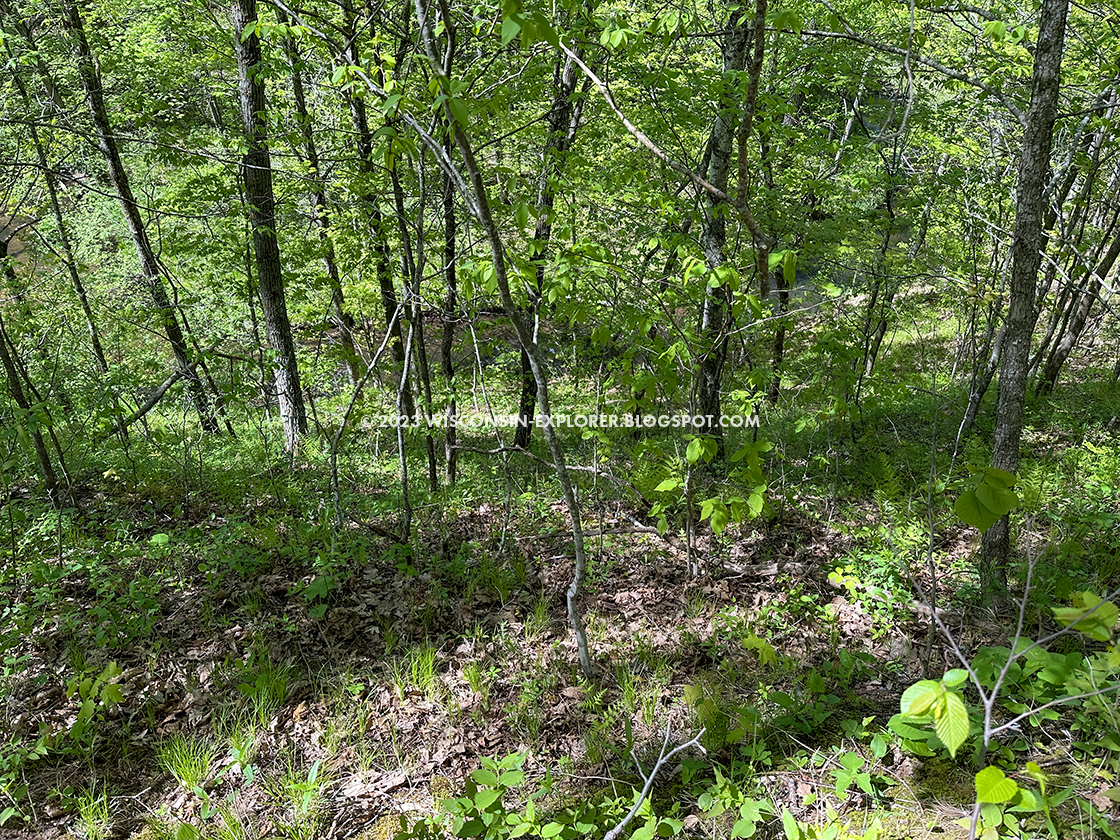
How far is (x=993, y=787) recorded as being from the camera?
1.54m

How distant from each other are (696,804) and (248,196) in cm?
644

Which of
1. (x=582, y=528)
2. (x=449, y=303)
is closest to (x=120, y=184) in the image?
(x=449, y=303)

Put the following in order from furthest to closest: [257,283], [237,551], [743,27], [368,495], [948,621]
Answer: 1. [257,283]
2. [368,495]
3. [743,27]
4. [237,551]
5. [948,621]

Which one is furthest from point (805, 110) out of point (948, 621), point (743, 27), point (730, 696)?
point (730, 696)

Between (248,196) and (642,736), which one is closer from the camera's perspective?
(642,736)

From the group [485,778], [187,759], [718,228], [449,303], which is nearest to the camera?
[485,778]

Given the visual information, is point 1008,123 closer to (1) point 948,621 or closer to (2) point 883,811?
(1) point 948,621

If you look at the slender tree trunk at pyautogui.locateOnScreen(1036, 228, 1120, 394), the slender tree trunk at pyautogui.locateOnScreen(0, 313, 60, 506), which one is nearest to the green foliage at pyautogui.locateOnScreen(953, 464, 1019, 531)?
the slender tree trunk at pyautogui.locateOnScreen(0, 313, 60, 506)

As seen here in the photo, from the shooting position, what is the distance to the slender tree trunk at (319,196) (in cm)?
551

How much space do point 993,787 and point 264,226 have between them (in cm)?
689

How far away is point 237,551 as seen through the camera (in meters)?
4.50

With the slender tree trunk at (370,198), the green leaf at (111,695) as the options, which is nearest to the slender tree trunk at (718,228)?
the slender tree trunk at (370,198)

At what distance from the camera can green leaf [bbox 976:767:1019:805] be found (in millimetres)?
1521

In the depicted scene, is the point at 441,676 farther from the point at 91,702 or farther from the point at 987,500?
the point at 987,500
